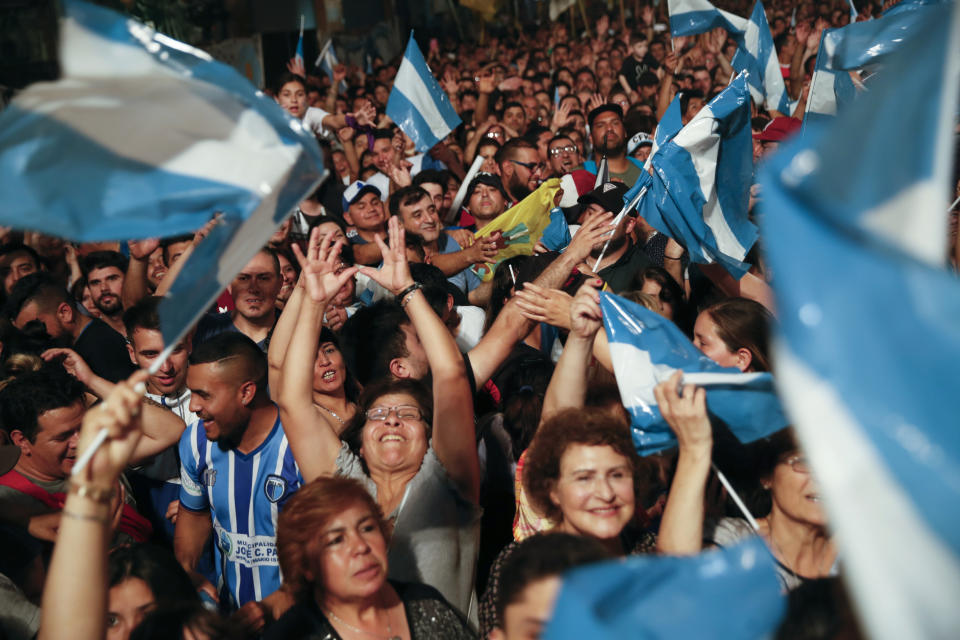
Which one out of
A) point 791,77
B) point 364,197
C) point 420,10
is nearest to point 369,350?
point 364,197

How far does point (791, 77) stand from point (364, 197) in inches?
236

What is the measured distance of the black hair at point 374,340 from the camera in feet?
12.8

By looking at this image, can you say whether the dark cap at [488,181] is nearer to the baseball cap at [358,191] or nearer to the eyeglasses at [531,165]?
the eyeglasses at [531,165]

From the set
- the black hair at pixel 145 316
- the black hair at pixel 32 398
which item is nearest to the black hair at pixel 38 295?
the black hair at pixel 145 316

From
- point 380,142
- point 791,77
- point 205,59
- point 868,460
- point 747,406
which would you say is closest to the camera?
point 868,460

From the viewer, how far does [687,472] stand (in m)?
2.44

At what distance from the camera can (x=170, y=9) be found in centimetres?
1969

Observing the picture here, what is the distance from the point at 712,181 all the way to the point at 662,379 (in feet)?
6.02

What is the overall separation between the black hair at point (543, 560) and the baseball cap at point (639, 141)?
5.48 meters

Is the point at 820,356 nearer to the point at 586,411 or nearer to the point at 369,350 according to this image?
the point at 586,411

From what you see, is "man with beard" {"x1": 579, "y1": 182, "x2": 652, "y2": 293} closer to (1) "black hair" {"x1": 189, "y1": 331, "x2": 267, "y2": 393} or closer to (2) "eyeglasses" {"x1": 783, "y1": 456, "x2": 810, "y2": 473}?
(1) "black hair" {"x1": 189, "y1": 331, "x2": 267, "y2": 393}

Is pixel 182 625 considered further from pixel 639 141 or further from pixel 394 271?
pixel 639 141

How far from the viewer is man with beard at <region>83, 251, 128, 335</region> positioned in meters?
5.59

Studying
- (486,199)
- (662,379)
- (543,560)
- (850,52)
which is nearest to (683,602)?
(543,560)
